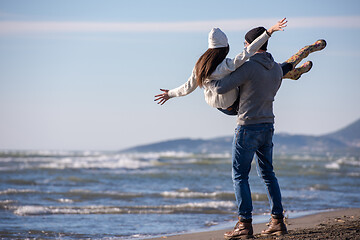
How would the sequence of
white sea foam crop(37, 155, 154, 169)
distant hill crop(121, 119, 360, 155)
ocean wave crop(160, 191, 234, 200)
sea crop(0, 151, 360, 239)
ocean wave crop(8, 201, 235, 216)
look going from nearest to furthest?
1. sea crop(0, 151, 360, 239)
2. ocean wave crop(8, 201, 235, 216)
3. ocean wave crop(160, 191, 234, 200)
4. white sea foam crop(37, 155, 154, 169)
5. distant hill crop(121, 119, 360, 155)

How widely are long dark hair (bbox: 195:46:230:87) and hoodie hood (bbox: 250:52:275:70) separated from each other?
0.84ft

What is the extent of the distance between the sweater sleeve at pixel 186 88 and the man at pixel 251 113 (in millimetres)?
173

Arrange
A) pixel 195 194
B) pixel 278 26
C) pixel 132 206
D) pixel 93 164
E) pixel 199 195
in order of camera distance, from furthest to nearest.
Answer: pixel 93 164 → pixel 195 194 → pixel 199 195 → pixel 132 206 → pixel 278 26

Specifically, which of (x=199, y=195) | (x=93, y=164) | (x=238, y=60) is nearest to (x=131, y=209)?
(x=199, y=195)

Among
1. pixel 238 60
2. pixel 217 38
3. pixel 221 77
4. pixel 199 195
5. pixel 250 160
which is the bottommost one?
pixel 199 195

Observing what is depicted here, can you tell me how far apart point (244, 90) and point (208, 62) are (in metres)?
0.39

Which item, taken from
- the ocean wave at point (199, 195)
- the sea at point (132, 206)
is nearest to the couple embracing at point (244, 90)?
the sea at point (132, 206)

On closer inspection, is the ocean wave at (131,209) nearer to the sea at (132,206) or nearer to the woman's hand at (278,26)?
the sea at (132,206)

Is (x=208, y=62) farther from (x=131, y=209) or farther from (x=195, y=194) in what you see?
(x=195, y=194)

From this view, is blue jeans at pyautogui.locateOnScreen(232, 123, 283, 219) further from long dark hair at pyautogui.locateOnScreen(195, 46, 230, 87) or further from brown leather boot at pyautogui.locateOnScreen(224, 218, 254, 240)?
long dark hair at pyautogui.locateOnScreen(195, 46, 230, 87)

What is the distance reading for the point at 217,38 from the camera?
3.99 metres

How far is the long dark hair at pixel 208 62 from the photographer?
3.95 m

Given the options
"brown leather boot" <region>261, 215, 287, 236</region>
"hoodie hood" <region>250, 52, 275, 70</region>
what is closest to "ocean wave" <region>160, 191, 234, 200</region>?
"brown leather boot" <region>261, 215, 287, 236</region>

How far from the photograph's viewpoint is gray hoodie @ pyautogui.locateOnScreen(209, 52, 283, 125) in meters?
3.94
